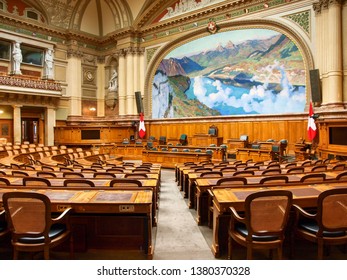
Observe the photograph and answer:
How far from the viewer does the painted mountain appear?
47.8ft

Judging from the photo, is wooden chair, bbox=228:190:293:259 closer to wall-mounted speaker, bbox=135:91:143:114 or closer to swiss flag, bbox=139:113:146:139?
swiss flag, bbox=139:113:146:139

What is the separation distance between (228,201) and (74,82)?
20459 mm

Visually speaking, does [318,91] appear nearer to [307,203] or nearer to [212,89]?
[212,89]

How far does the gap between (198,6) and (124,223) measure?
17.5 metres

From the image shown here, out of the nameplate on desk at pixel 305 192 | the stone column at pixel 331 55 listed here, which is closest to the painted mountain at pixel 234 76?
the stone column at pixel 331 55

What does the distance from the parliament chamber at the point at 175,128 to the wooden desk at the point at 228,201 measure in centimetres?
2

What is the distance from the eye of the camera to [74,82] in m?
21.1

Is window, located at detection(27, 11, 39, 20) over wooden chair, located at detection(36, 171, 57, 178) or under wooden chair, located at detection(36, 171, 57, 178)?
over

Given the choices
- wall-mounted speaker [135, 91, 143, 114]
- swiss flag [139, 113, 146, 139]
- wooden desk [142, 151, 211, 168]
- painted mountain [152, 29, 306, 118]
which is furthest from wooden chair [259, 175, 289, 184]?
wall-mounted speaker [135, 91, 143, 114]

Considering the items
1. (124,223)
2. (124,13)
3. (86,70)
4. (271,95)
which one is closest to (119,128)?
(86,70)

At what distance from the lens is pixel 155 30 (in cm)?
2002

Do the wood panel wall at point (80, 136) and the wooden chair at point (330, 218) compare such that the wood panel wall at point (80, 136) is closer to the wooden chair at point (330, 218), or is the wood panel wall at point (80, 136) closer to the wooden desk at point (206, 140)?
the wooden desk at point (206, 140)

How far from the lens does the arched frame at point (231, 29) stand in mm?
13992

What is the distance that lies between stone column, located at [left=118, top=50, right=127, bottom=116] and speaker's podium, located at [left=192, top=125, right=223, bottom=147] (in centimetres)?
741
